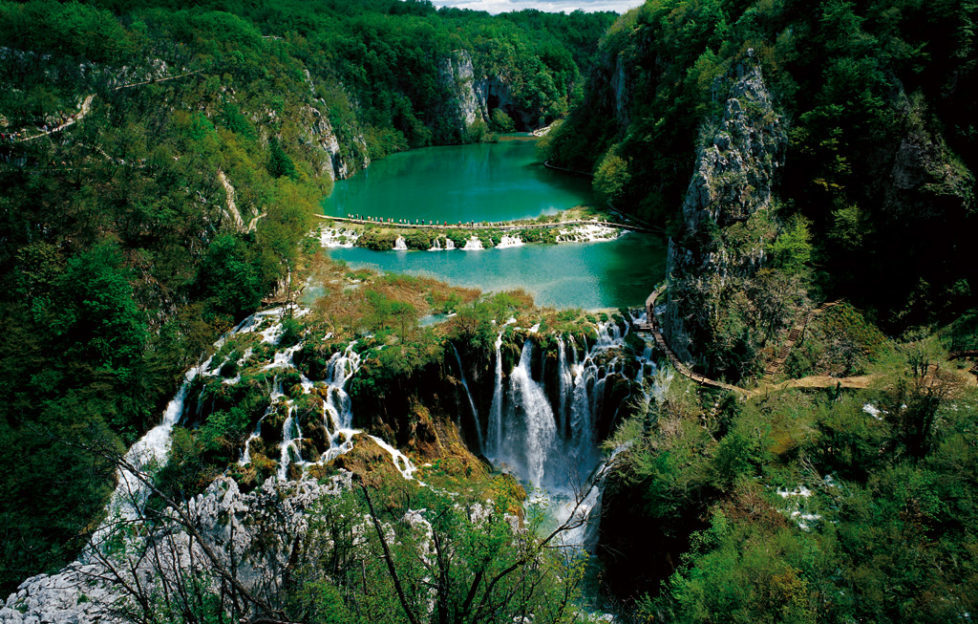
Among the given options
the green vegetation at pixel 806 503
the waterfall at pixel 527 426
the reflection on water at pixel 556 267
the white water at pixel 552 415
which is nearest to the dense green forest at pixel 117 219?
the reflection on water at pixel 556 267

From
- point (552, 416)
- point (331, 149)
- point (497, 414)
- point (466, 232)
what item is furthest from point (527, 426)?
point (331, 149)

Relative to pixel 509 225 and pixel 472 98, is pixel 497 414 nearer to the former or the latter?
pixel 509 225

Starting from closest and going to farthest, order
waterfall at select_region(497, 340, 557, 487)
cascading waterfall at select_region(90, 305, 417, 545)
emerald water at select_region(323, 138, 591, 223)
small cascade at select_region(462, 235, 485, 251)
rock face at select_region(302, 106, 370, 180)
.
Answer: cascading waterfall at select_region(90, 305, 417, 545)
waterfall at select_region(497, 340, 557, 487)
small cascade at select_region(462, 235, 485, 251)
emerald water at select_region(323, 138, 591, 223)
rock face at select_region(302, 106, 370, 180)

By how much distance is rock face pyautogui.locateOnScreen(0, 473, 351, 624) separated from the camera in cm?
1347

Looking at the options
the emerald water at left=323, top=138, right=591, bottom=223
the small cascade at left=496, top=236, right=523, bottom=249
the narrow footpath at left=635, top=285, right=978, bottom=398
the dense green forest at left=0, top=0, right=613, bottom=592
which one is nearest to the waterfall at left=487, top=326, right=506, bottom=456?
the narrow footpath at left=635, top=285, right=978, bottom=398

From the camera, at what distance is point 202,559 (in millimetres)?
14875

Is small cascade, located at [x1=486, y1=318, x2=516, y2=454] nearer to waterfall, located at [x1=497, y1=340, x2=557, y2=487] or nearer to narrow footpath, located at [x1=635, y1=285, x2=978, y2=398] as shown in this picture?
waterfall, located at [x1=497, y1=340, x2=557, y2=487]

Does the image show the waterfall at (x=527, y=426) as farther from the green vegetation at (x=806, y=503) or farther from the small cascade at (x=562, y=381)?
the green vegetation at (x=806, y=503)

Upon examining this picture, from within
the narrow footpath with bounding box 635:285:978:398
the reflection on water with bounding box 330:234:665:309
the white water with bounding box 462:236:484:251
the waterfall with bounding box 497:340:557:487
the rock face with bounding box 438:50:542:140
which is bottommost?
the waterfall with bounding box 497:340:557:487

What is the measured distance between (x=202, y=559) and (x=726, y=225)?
29.2 m

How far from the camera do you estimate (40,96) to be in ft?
110

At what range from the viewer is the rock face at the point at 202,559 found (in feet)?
44.2

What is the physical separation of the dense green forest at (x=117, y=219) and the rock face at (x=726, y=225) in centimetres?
2381

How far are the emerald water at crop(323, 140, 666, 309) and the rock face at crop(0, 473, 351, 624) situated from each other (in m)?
20.2
